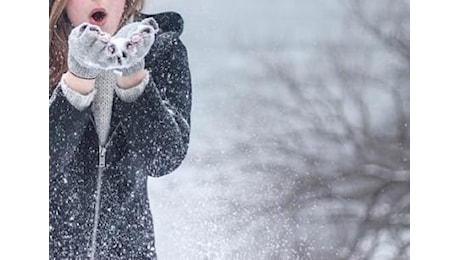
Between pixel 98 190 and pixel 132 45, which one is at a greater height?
pixel 132 45

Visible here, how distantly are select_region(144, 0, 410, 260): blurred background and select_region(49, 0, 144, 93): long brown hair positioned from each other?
0.42 m

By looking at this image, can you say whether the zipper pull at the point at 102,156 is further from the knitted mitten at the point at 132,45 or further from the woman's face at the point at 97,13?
the woman's face at the point at 97,13

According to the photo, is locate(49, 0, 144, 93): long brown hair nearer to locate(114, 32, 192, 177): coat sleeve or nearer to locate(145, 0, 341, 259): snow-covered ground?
locate(114, 32, 192, 177): coat sleeve

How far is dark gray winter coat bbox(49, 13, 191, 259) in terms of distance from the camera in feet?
7.72

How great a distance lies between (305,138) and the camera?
233 centimetres

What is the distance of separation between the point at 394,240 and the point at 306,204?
270mm

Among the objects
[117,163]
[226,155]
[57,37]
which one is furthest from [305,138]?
[57,37]

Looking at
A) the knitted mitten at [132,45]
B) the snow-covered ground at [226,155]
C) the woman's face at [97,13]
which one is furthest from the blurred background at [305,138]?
the woman's face at [97,13]

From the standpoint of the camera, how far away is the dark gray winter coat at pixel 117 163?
235 centimetres

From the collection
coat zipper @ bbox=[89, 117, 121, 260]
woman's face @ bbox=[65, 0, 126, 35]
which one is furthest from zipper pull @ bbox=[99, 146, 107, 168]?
woman's face @ bbox=[65, 0, 126, 35]

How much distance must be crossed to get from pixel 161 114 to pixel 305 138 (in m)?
0.42

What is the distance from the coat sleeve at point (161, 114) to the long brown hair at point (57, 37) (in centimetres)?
16

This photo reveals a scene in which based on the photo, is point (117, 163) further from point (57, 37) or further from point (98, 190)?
point (57, 37)

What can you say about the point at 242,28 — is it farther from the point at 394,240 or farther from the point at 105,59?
the point at 394,240
